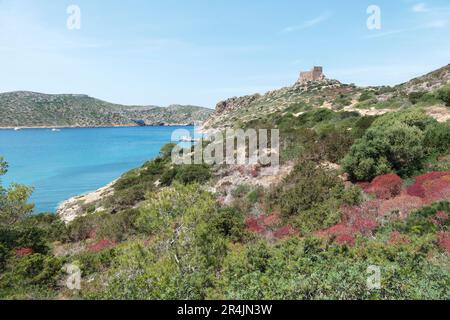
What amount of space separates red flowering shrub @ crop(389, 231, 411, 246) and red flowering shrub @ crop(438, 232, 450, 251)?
2.52ft

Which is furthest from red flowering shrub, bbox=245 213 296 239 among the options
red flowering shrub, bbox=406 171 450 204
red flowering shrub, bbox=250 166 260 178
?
red flowering shrub, bbox=250 166 260 178

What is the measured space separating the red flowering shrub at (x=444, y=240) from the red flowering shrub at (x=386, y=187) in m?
4.96

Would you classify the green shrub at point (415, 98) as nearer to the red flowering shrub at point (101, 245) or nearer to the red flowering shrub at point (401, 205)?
the red flowering shrub at point (401, 205)

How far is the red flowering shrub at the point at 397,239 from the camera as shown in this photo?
356 inches

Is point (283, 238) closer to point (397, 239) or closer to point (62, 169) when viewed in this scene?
point (397, 239)

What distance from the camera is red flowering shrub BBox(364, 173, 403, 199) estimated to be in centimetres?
1442

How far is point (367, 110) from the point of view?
131 feet

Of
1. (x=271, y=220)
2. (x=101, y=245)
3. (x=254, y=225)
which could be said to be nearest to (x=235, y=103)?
(x=101, y=245)

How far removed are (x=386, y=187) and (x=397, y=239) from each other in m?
5.90

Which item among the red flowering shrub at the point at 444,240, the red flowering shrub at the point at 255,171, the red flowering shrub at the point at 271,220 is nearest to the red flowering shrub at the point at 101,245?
the red flowering shrub at the point at 271,220

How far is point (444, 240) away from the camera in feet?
29.1

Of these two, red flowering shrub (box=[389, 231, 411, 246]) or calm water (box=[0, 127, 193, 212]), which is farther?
calm water (box=[0, 127, 193, 212])

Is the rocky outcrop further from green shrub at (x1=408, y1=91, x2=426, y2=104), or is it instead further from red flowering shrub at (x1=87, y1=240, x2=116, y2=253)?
red flowering shrub at (x1=87, y1=240, x2=116, y2=253)
